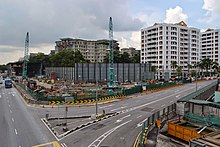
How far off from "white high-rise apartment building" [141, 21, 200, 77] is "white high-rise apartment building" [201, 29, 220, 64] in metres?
21.8

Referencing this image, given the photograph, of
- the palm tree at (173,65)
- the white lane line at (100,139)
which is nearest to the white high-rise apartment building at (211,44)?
the palm tree at (173,65)

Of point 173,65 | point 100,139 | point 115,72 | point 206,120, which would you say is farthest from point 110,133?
point 173,65

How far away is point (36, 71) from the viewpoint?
610 feet

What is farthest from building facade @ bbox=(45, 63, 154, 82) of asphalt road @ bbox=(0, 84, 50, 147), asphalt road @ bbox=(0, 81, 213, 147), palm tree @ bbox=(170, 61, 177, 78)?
asphalt road @ bbox=(0, 84, 50, 147)

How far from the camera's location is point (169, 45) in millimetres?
127938

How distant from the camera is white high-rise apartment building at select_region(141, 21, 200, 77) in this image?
12788 cm

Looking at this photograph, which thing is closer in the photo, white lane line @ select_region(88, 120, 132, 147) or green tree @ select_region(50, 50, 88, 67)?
white lane line @ select_region(88, 120, 132, 147)

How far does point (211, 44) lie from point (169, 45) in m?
52.9

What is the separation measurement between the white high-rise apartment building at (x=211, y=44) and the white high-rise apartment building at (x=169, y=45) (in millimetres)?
21840

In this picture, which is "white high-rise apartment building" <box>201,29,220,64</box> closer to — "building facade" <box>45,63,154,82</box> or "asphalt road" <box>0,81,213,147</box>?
"building facade" <box>45,63,154,82</box>

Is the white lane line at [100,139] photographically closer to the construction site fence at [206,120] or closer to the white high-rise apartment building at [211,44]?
the construction site fence at [206,120]

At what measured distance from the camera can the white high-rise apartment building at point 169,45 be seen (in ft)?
420

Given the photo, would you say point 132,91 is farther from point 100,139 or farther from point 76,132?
point 100,139

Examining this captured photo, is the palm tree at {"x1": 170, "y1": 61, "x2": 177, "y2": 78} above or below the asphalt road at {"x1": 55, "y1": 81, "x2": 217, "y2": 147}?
above
